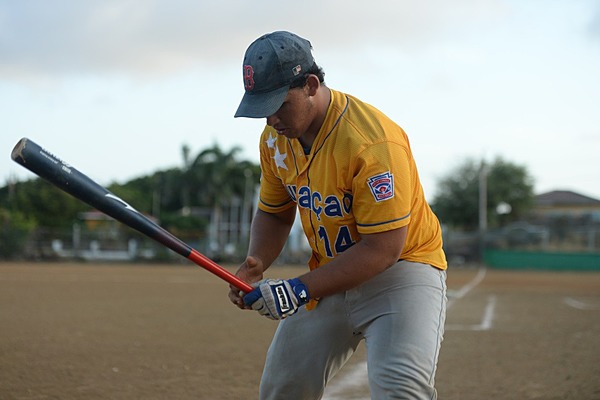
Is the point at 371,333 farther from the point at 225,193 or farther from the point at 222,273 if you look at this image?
the point at 225,193

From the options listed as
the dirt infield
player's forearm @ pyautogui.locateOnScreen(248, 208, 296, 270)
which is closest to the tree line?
the dirt infield

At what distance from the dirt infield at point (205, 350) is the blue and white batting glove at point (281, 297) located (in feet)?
1.39

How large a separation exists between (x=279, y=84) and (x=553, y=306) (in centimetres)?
1340

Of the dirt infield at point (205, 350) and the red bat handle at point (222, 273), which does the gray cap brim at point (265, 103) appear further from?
the dirt infield at point (205, 350)

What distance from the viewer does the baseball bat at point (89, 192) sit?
10.7ft

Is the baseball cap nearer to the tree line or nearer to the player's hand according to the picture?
the player's hand

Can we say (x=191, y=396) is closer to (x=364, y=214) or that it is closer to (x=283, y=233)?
(x=283, y=233)

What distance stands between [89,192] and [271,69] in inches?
38.6

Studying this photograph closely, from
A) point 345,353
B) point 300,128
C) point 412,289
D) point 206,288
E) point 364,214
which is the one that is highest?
point 300,128

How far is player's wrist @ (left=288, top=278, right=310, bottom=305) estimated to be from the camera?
354 centimetres

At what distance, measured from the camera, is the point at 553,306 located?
51.0 ft

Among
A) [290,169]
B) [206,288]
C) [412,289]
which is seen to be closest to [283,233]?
[290,169]

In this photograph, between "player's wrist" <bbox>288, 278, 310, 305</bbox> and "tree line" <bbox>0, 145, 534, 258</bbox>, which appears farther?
"tree line" <bbox>0, 145, 534, 258</bbox>

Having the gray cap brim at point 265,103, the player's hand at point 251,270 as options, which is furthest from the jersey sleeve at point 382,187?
the player's hand at point 251,270
